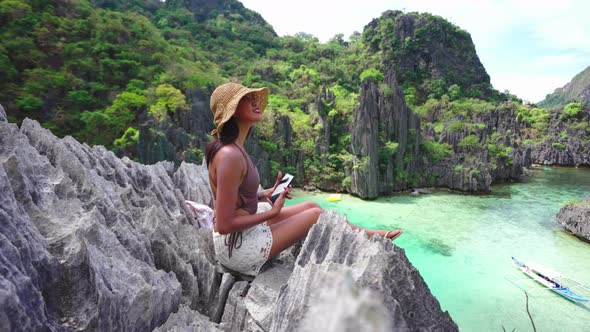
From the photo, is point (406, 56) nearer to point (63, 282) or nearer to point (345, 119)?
point (345, 119)

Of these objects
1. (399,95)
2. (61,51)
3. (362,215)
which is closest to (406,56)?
(399,95)

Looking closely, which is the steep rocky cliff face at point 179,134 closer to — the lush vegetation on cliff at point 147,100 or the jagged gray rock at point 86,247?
the lush vegetation on cliff at point 147,100

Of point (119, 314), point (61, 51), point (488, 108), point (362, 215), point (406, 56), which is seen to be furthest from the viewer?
point (406, 56)

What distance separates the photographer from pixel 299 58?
4725 centimetres

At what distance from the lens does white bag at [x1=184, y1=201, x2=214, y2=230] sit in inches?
115

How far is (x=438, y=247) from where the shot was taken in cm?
1138

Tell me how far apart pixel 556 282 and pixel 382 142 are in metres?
12.1

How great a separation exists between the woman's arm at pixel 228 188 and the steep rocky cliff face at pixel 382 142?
1658cm

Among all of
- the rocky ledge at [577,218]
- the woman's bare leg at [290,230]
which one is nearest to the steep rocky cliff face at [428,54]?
the rocky ledge at [577,218]

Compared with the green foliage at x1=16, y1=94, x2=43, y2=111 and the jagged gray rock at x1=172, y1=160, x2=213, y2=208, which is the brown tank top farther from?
the green foliage at x1=16, y1=94, x2=43, y2=111

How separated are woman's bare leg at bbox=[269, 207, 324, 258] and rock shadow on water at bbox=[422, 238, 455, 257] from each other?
10.1 m

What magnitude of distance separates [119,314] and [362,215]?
46.9ft

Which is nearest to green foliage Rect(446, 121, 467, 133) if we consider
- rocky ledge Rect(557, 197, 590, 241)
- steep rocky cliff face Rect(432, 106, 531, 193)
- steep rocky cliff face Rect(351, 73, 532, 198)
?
steep rocky cliff face Rect(432, 106, 531, 193)

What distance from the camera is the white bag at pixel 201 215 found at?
2.92m
